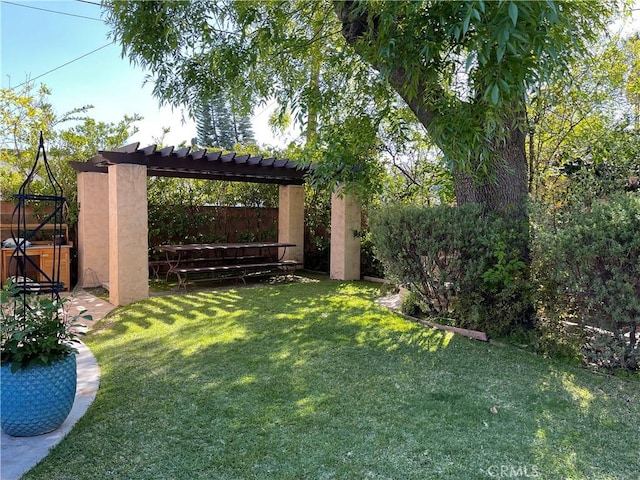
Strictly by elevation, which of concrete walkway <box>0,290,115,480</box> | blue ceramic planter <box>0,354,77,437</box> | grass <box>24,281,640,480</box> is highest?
blue ceramic planter <box>0,354,77,437</box>

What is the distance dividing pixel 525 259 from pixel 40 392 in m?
4.58

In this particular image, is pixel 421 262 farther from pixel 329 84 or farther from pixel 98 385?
pixel 98 385

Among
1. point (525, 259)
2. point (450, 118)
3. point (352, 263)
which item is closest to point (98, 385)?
point (450, 118)

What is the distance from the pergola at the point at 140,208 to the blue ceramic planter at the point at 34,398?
4.41 metres

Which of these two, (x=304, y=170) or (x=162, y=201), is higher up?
(x=304, y=170)

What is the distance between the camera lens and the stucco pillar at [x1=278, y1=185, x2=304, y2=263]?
1069 centimetres

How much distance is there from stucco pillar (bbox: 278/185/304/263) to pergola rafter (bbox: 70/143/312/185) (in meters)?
1.15

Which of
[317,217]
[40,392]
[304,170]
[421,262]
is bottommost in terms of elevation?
[40,392]

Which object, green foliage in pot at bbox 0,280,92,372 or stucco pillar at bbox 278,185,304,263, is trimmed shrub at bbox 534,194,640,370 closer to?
green foliage in pot at bbox 0,280,92,372

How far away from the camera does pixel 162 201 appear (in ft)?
32.9

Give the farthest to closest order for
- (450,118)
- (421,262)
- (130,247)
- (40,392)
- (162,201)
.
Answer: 1. (162,201)
2. (130,247)
3. (421,262)
4. (450,118)
5. (40,392)

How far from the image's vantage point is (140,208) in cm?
714

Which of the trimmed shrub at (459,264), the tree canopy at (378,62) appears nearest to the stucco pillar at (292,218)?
the tree canopy at (378,62)

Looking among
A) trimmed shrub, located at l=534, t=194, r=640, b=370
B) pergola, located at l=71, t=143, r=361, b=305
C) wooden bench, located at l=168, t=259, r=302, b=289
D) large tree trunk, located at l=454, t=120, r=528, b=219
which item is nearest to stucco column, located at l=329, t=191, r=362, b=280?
pergola, located at l=71, t=143, r=361, b=305
